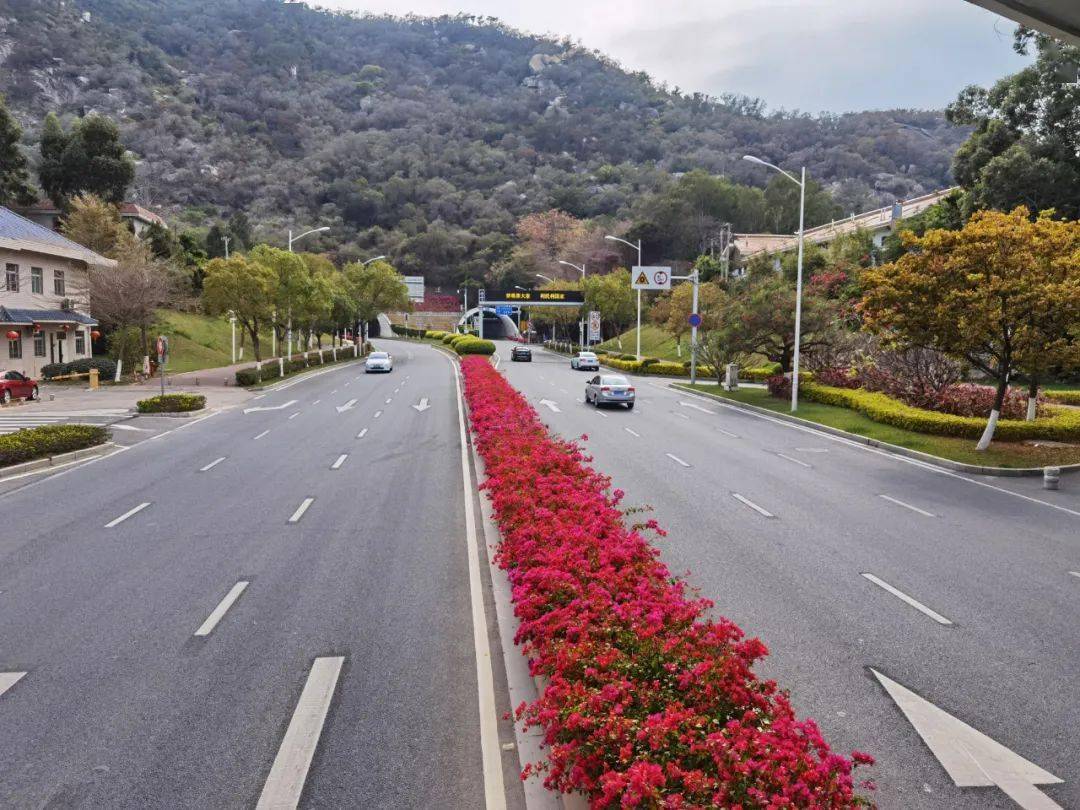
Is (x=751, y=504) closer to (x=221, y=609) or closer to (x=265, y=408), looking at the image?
(x=221, y=609)

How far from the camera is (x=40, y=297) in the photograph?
43.9m

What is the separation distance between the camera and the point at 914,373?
103 feet

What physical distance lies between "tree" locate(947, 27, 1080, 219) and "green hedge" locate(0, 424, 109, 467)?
40433 millimetres

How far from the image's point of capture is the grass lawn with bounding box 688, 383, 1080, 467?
66.3 ft

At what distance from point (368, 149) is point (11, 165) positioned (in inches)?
4366

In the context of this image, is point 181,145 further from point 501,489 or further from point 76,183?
point 501,489

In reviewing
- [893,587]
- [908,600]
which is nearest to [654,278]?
[893,587]

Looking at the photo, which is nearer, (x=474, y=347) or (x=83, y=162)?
(x=83, y=162)

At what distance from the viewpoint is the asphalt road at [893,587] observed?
21.1ft

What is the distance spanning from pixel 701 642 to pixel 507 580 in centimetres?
406

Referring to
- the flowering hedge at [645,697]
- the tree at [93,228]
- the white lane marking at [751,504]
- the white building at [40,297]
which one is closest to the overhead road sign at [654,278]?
the white building at [40,297]

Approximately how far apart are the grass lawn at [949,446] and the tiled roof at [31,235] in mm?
40248

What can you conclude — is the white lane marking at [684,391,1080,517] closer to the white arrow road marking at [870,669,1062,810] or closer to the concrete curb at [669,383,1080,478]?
the concrete curb at [669,383,1080,478]

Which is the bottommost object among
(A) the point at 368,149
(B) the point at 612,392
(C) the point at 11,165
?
(B) the point at 612,392
